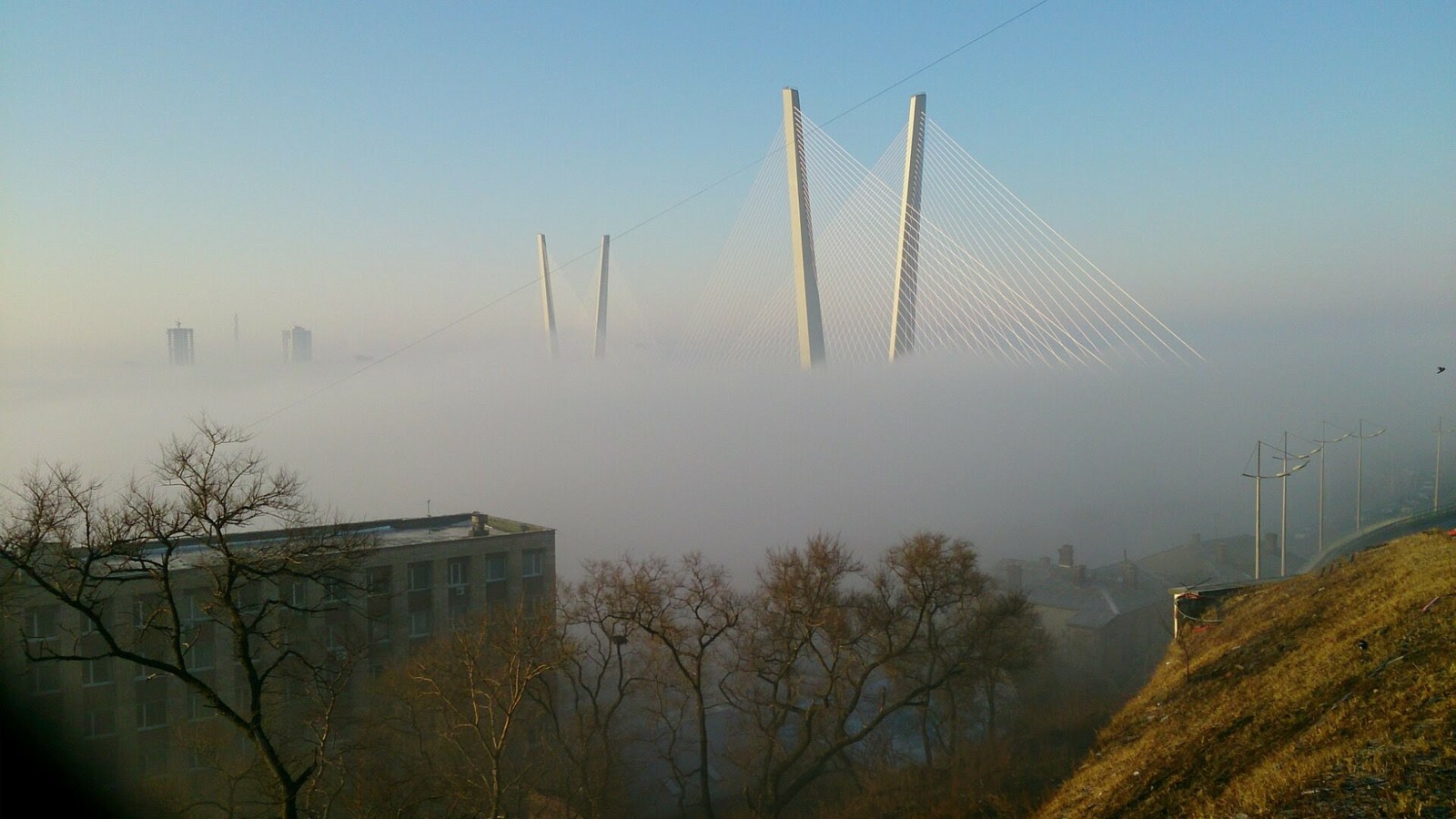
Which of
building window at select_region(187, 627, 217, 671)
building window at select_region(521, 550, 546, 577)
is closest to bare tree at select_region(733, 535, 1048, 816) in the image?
building window at select_region(521, 550, 546, 577)

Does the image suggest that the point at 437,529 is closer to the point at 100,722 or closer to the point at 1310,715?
the point at 100,722

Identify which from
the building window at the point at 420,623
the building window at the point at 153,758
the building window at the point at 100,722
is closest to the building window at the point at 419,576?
the building window at the point at 420,623

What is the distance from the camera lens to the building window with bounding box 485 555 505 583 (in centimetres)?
1650

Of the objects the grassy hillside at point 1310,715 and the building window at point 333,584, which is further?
the building window at point 333,584

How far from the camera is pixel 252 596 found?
13.8 metres

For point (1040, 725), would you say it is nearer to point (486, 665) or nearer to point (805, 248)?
point (486, 665)

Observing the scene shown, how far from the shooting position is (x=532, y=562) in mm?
17031

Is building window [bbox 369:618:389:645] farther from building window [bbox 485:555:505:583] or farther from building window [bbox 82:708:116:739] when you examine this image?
building window [bbox 82:708:116:739]

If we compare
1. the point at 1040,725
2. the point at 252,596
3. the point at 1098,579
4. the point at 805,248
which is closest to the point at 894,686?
the point at 1040,725

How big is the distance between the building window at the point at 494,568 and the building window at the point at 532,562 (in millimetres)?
383

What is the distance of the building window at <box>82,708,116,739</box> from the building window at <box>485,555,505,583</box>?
580cm

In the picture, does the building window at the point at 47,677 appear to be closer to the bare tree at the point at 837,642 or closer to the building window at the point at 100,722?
the building window at the point at 100,722

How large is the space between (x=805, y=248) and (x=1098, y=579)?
519 inches

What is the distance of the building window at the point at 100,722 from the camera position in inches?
464
